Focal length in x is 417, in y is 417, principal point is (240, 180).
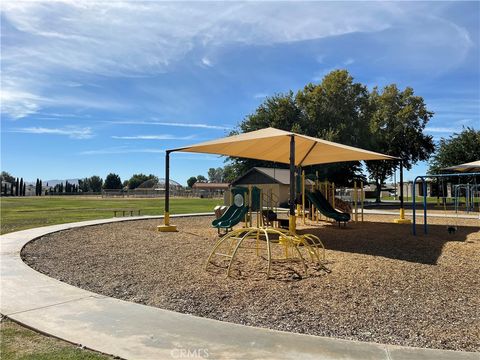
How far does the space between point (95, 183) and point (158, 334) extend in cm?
14627

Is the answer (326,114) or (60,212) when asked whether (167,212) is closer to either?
(60,212)

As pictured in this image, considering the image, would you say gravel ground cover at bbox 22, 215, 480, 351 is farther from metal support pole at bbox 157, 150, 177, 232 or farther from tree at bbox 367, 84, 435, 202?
tree at bbox 367, 84, 435, 202

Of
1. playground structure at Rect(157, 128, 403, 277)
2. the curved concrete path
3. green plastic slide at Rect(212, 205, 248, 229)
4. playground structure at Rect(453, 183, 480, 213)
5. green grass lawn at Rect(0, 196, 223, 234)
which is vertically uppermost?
playground structure at Rect(157, 128, 403, 277)

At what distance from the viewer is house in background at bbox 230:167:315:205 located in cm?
4072

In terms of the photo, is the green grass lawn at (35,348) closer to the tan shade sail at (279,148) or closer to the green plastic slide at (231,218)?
the tan shade sail at (279,148)

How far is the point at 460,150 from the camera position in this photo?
4125 cm

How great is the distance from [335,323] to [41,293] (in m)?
4.33

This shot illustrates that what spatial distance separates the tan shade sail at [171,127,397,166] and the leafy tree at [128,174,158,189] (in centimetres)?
13338

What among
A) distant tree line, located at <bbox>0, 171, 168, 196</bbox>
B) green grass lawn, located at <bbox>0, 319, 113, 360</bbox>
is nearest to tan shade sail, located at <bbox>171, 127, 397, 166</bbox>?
green grass lawn, located at <bbox>0, 319, 113, 360</bbox>

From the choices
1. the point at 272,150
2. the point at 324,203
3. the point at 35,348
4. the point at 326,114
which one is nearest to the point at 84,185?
the point at 326,114

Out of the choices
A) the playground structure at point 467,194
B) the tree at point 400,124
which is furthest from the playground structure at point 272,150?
the tree at point 400,124

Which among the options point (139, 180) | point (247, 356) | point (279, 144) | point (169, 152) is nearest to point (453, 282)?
point (247, 356)

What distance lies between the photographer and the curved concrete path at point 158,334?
398 centimetres

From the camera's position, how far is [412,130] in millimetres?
44156
